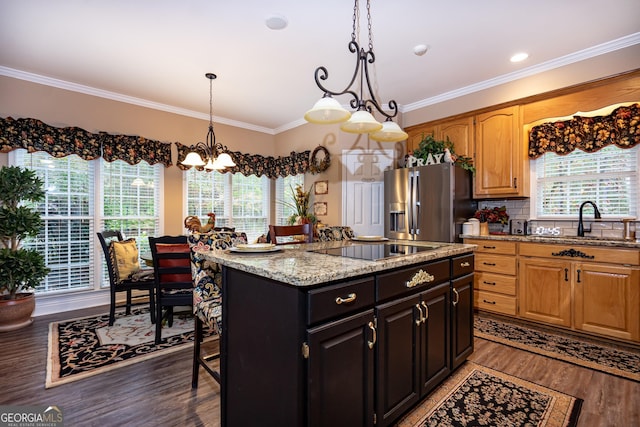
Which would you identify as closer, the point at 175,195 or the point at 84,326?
the point at 84,326

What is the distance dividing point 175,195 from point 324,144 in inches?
97.5

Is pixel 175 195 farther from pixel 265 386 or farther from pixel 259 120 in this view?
pixel 265 386

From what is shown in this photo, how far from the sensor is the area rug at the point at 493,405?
176 cm

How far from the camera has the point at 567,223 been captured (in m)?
3.43

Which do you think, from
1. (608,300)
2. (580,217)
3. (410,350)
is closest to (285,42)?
(410,350)

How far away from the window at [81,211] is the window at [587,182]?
17.4 feet

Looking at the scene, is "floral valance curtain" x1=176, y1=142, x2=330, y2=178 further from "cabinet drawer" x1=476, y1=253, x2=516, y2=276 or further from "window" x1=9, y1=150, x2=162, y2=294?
"cabinet drawer" x1=476, y1=253, x2=516, y2=276

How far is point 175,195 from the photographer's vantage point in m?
4.72

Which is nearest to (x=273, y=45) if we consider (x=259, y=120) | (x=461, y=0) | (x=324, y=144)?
(x=461, y=0)

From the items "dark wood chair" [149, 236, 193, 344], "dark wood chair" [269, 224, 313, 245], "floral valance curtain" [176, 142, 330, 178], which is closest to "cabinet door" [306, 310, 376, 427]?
"dark wood chair" [269, 224, 313, 245]

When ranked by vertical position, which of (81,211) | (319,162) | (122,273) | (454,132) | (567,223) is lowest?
(122,273)

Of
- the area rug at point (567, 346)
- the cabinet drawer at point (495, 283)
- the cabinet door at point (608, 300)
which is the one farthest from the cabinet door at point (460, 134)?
the area rug at point (567, 346)

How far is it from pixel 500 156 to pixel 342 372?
343cm

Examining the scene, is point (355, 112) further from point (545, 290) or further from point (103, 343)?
point (103, 343)
